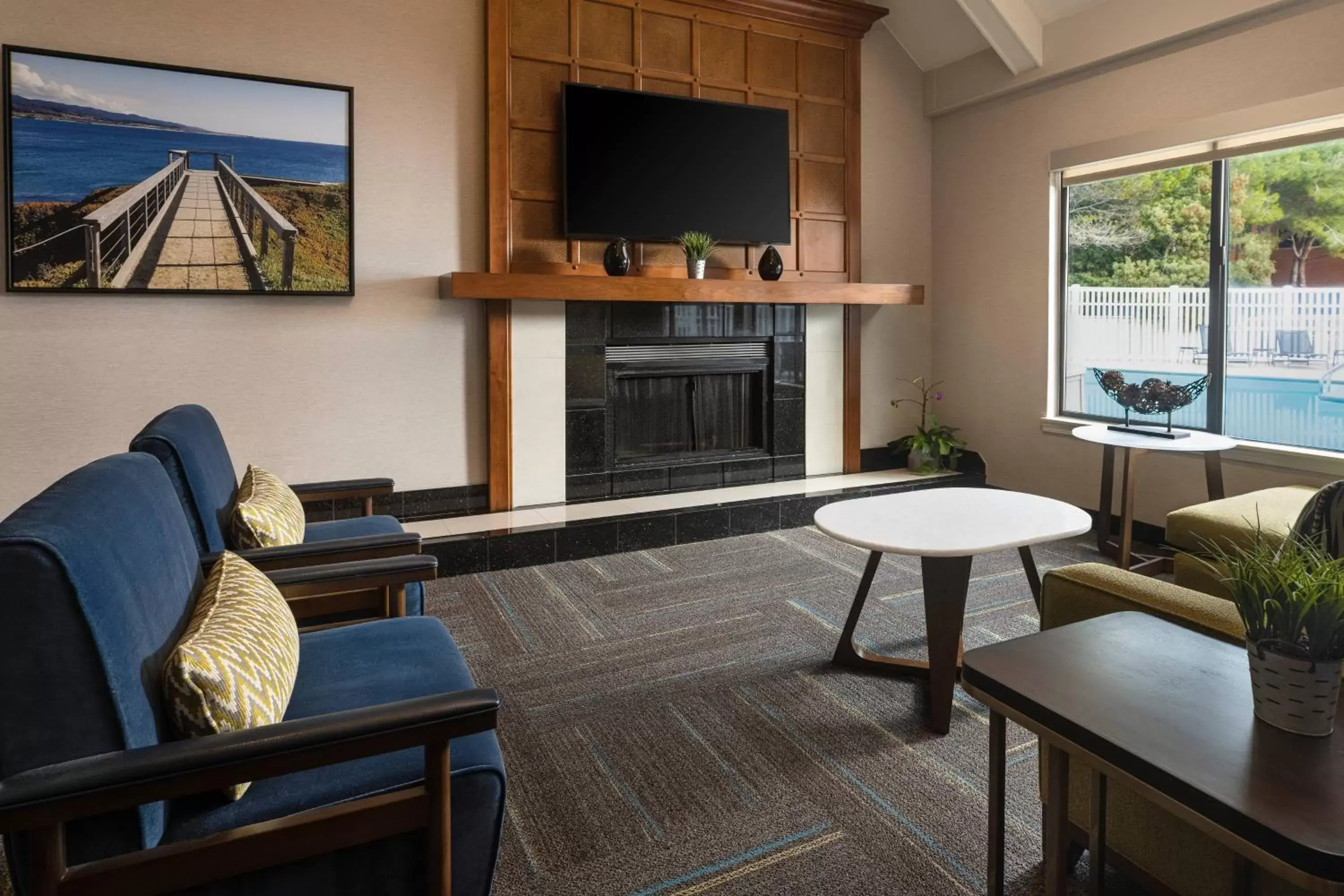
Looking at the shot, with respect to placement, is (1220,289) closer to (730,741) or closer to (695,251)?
(695,251)

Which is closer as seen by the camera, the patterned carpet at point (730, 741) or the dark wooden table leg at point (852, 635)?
the patterned carpet at point (730, 741)

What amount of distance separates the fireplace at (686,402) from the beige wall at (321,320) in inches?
30.0

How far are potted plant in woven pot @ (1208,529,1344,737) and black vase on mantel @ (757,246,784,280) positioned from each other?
3.71 meters

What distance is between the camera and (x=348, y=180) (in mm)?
3750

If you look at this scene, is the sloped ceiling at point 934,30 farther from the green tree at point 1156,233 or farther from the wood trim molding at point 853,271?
the green tree at point 1156,233

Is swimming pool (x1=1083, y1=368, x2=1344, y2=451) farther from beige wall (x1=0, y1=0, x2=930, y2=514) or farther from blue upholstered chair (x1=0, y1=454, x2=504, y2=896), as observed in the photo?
blue upholstered chair (x1=0, y1=454, x2=504, y2=896)

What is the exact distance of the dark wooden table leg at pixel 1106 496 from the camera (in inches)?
152

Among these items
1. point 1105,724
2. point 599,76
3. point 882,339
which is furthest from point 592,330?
point 1105,724

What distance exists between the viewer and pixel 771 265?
4613 millimetres

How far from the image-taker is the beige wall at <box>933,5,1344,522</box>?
3568 mm

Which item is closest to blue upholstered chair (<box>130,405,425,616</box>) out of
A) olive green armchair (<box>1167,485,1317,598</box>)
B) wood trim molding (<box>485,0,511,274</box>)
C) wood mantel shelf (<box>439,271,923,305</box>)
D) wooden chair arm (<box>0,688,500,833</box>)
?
wooden chair arm (<box>0,688,500,833</box>)

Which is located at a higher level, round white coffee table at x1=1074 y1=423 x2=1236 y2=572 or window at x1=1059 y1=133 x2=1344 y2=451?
window at x1=1059 y1=133 x2=1344 y2=451

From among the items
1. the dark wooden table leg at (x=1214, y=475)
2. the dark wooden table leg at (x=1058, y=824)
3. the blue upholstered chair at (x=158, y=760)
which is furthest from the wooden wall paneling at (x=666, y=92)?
the dark wooden table leg at (x=1058, y=824)

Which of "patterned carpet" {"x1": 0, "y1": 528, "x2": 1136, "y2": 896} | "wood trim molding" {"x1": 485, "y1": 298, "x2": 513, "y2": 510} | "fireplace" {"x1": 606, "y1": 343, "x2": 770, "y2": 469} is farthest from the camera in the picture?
"fireplace" {"x1": 606, "y1": 343, "x2": 770, "y2": 469}
